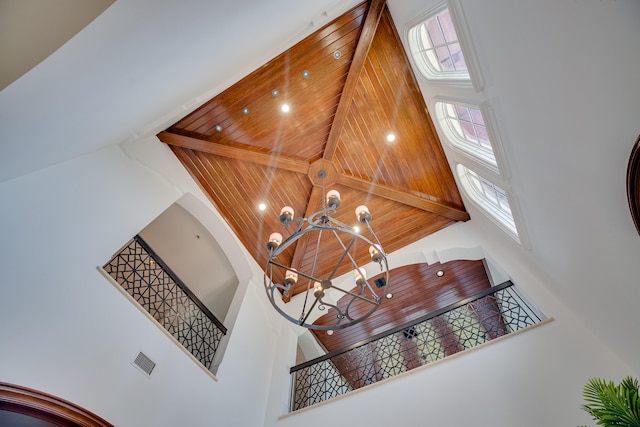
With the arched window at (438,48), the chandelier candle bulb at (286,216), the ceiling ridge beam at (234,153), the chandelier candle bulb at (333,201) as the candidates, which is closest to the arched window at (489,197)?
the arched window at (438,48)

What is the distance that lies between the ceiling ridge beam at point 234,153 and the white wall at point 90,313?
2.71 ft

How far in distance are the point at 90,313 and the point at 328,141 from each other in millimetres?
4125

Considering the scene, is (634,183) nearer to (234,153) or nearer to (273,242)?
(273,242)

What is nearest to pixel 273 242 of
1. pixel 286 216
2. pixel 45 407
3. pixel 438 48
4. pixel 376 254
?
pixel 286 216

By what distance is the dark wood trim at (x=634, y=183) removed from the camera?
218cm

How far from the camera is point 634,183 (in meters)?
2.29

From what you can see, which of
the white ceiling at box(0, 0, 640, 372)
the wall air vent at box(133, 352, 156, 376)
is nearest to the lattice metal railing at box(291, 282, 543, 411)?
the white ceiling at box(0, 0, 640, 372)

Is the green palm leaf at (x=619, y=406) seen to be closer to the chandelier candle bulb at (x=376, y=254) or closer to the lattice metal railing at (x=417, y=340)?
the chandelier candle bulb at (x=376, y=254)

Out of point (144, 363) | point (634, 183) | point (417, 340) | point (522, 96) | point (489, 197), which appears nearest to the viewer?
point (634, 183)

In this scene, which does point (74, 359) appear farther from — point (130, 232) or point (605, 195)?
point (605, 195)

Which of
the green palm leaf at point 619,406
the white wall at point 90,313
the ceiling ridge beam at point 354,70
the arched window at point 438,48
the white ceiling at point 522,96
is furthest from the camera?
the ceiling ridge beam at point 354,70

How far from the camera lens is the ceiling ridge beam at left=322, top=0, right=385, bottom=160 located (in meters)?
5.01

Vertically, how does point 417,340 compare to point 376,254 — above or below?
above

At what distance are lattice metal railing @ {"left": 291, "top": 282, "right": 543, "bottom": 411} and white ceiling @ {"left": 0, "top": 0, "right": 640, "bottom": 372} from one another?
3.56ft
